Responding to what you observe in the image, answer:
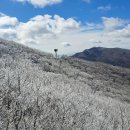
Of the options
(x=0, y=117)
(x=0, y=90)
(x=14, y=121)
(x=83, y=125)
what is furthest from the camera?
(x=0, y=90)

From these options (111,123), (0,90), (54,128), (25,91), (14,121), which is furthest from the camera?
(111,123)

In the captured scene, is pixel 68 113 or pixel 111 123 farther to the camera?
pixel 111 123

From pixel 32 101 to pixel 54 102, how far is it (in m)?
2.26

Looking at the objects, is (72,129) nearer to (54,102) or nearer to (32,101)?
(32,101)

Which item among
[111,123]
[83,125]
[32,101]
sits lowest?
[111,123]

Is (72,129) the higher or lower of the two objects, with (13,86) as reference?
lower

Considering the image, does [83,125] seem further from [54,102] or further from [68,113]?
[54,102]

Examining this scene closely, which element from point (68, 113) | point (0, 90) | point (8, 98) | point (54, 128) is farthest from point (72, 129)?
point (0, 90)

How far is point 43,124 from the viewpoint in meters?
9.24

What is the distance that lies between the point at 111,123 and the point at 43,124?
659 centimetres

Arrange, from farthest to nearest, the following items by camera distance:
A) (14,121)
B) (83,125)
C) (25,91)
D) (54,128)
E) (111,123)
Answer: (111,123) < (25,91) < (83,125) < (54,128) < (14,121)

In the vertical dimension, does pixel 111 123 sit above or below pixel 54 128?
below

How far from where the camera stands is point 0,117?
29.0 feet

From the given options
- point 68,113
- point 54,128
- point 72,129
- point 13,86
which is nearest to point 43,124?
point 54,128
